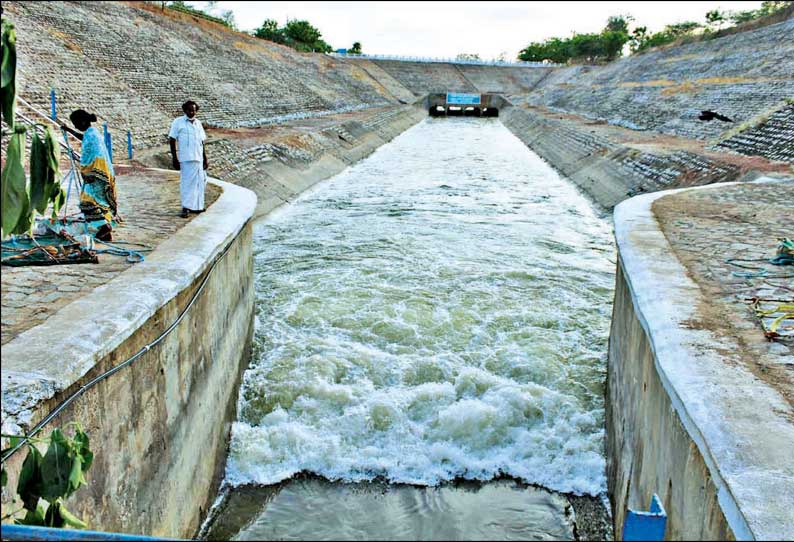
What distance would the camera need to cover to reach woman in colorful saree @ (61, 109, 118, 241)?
22.4 ft

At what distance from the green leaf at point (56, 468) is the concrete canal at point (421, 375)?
2.40 meters

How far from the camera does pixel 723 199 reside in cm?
1014

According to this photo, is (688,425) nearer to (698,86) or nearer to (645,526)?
(645,526)

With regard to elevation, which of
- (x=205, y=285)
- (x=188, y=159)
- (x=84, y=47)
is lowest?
(x=205, y=285)

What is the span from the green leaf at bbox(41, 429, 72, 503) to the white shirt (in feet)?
18.7

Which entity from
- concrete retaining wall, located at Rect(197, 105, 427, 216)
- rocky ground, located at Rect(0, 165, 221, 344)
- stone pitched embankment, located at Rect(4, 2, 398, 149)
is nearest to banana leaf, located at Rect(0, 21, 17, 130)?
rocky ground, located at Rect(0, 165, 221, 344)

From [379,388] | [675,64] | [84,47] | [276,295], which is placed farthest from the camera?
[675,64]

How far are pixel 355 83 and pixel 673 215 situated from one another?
4158 centimetres

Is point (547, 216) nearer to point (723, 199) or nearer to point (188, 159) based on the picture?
point (723, 199)

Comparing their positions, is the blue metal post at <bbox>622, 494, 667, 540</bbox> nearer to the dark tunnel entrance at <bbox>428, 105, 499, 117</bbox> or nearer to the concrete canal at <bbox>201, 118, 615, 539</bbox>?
the concrete canal at <bbox>201, 118, 615, 539</bbox>

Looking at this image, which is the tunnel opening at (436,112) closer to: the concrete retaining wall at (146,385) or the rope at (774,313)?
the concrete retaining wall at (146,385)

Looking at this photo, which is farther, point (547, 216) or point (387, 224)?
point (547, 216)

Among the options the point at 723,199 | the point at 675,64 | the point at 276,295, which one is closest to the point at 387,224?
the point at 276,295

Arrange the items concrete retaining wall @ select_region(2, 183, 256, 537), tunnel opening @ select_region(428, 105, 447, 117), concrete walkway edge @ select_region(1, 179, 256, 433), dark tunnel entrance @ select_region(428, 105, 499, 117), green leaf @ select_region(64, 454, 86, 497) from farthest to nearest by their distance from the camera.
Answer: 1. dark tunnel entrance @ select_region(428, 105, 499, 117)
2. tunnel opening @ select_region(428, 105, 447, 117)
3. concrete retaining wall @ select_region(2, 183, 256, 537)
4. concrete walkway edge @ select_region(1, 179, 256, 433)
5. green leaf @ select_region(64, 454, 86, 497)
